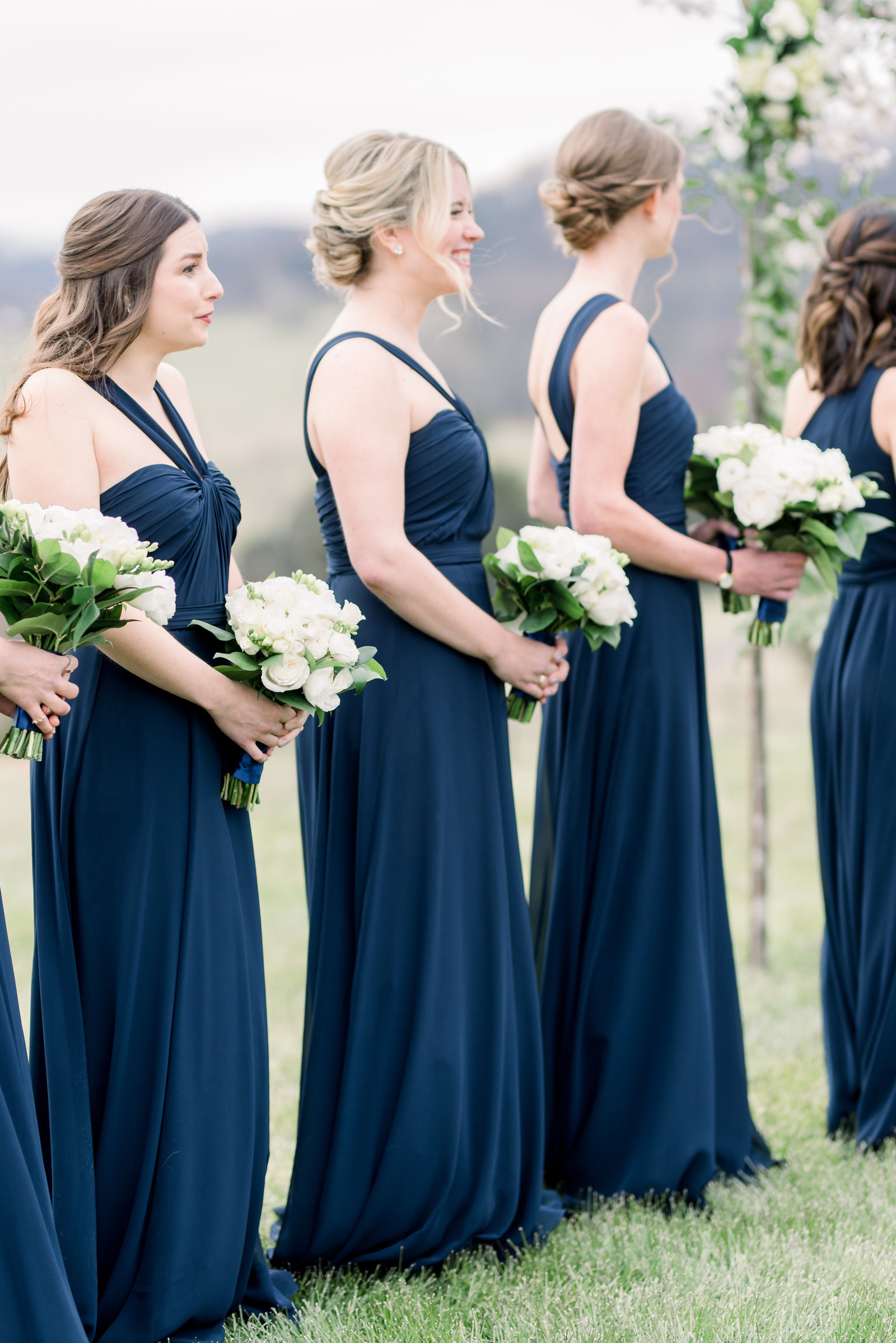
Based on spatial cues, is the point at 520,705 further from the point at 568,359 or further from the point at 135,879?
the point at 135,879

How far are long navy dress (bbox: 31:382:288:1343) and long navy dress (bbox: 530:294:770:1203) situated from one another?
4.42 feet

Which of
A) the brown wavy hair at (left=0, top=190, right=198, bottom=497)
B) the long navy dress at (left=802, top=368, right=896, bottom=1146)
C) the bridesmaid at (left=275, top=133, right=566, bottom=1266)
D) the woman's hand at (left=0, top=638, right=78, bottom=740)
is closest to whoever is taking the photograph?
the woman's hand at (left=0, top=638, right=78, bottom=740)

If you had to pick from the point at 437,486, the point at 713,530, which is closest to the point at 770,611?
the point at 713,530

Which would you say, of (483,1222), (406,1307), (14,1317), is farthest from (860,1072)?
(14,1317)

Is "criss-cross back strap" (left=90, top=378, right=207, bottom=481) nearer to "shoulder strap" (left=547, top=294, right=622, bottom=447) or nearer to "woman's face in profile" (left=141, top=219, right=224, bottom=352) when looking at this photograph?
"woman's face in profile" (left=141, top=219, right=224, bottom=352)

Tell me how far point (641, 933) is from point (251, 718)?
5.21 feet

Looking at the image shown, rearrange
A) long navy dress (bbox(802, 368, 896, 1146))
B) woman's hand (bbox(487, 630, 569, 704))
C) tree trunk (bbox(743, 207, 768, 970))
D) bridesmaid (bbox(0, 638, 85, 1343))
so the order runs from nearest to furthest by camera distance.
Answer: bridesmaid (bbox(0, 638, 85, 1343)) < woman's hand (bbox(487, 630, 569, 704)) < long navy dress (bbox(802, 368, 896, 1146)) < tree trunk (bbox(743, 207, 768, 970))

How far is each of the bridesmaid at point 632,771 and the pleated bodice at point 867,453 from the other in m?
0.43

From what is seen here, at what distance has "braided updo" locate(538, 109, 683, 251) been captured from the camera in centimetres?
400

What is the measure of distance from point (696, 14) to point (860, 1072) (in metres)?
4.50

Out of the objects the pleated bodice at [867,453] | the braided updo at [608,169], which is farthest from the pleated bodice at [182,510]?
the pleated bodice at [867,453]

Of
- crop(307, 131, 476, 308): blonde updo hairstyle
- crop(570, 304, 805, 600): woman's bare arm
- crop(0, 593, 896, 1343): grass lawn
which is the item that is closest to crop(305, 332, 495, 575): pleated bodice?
crop(307, 131, 476, 308): blonde updo hairstyle

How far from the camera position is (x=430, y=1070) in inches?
136

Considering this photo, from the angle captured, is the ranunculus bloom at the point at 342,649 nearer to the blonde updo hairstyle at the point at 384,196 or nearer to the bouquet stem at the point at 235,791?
the bouquet stem at the point at 235,791
